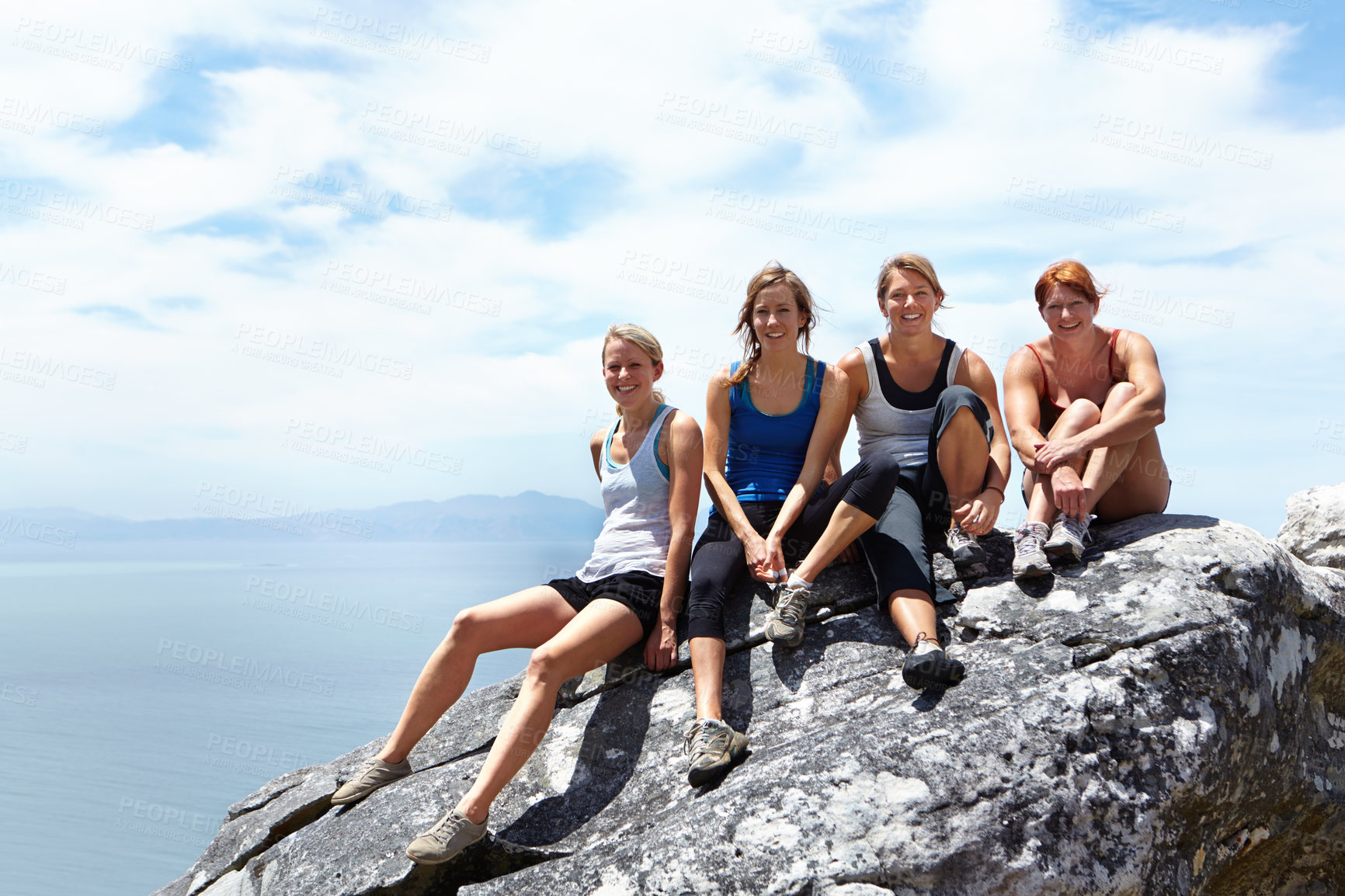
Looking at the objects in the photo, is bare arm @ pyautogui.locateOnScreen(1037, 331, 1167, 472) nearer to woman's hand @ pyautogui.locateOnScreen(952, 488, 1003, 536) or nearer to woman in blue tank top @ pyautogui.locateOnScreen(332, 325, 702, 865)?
woman's hand @ pyautogui.locateOnScreen(952, 488, 1003, 536)

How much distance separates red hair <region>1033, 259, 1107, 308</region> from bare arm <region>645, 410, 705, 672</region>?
8.15ft

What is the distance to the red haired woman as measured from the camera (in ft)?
15.4

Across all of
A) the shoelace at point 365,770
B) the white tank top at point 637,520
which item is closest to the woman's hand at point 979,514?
the white tank top at point 637,520

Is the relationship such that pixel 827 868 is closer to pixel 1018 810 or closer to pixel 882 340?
pixel 1018 810

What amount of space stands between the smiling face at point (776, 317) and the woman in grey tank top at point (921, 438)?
0.52 m

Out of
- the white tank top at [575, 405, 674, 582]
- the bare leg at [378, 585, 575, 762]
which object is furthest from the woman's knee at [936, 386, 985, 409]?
the bare leg at [378, 585, 575, 762]

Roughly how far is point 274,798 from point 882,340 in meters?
5.54

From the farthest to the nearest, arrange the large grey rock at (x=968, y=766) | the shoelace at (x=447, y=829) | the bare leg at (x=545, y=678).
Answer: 1. the bare leg at (x=545, y=678)
2. the shoelace at (x=447, y=829)
3. the large grey rock at (x=968, y=766)

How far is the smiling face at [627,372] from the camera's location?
5191 mm

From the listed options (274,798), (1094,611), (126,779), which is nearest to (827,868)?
(1094,611)

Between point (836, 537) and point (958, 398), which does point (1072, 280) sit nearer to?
point (958, 398)

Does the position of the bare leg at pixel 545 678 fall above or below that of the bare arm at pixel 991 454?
below

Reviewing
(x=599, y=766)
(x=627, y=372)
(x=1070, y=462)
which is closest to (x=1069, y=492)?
(x=1070, y=462)

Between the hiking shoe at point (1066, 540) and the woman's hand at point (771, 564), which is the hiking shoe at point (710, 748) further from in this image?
the hiking shoe at point (1066, 540)
